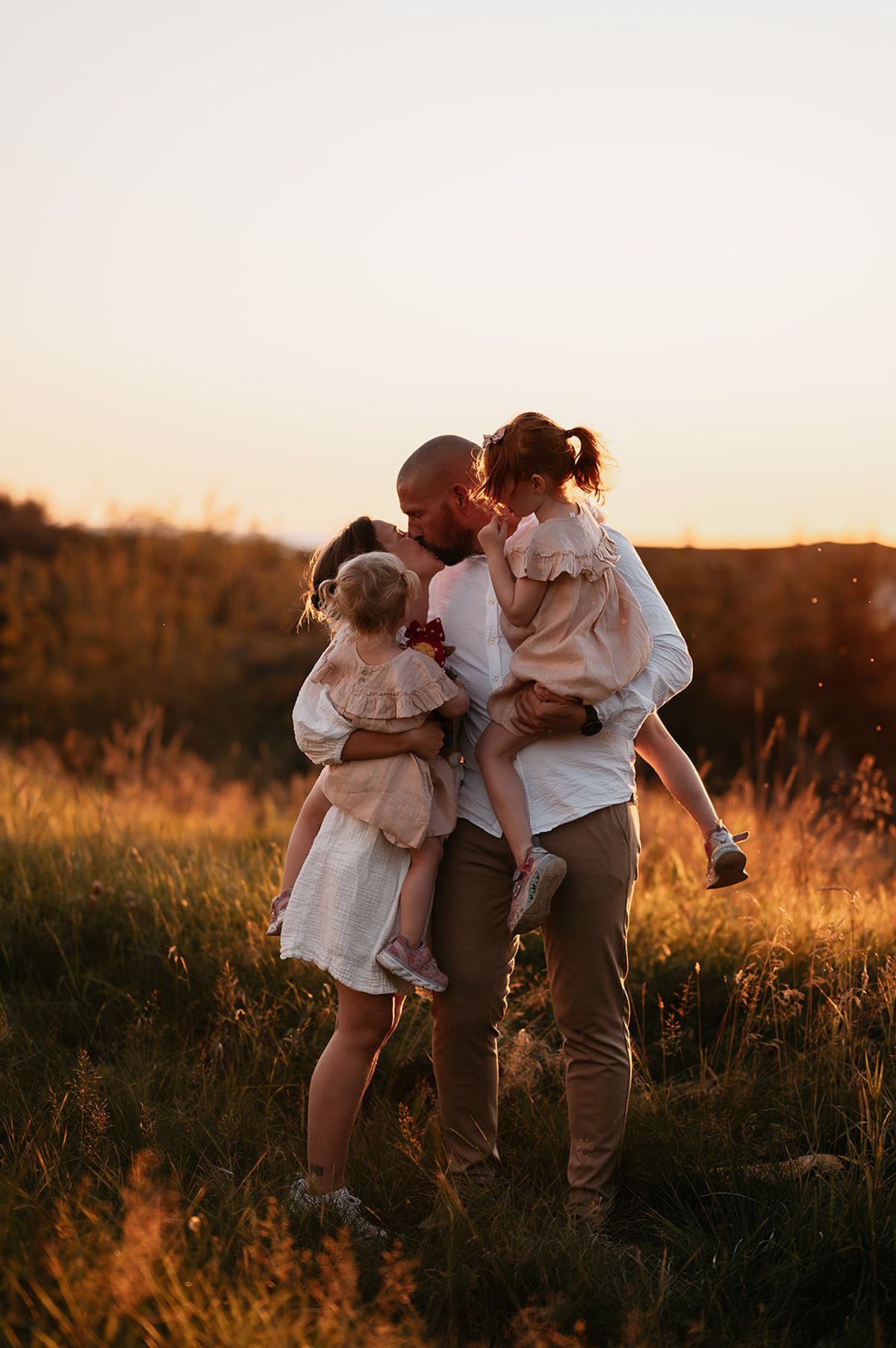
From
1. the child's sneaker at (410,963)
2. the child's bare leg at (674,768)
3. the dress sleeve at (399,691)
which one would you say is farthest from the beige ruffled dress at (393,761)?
the child's bare leg at (674,768)

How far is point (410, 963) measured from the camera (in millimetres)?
2957

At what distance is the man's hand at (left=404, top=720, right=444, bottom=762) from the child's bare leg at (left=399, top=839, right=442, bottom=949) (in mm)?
226

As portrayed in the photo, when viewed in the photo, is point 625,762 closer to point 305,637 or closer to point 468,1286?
point 468,1286

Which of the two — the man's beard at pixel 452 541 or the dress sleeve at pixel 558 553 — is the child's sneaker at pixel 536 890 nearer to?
the dress sleeve at pixel 558 553

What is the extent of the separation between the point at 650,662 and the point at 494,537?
0.53m

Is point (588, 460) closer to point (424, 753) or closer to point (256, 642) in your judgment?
point (424, 753)

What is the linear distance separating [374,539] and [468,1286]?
1815mm

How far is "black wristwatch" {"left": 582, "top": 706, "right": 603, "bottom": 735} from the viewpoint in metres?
3.04

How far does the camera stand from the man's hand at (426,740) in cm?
298

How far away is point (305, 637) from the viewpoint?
19.8 metres

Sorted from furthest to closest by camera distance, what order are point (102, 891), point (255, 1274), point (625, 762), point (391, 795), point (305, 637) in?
point (305, 637) → point (102, 891) → point (625, 762) → point (391, 795) → point (255, 1274)

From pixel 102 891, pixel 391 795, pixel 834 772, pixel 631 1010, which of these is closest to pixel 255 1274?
pixel 391 795

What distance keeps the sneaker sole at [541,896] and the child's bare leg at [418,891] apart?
241 mm

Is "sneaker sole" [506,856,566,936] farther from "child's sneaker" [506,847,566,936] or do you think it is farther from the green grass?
the green grass
